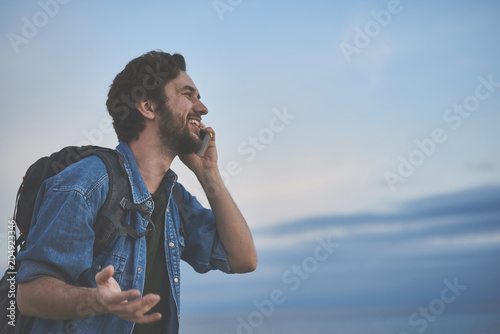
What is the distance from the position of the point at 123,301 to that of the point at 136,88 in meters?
2.21

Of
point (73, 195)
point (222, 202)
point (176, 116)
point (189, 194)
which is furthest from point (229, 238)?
point (73, 195)

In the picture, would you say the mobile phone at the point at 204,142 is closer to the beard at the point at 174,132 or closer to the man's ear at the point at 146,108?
the beard at the point at 174,132

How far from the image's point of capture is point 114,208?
3.38 meters

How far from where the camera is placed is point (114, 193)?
3408 mm

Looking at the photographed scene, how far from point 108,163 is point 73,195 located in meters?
0.41

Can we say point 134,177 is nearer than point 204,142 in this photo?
Yes

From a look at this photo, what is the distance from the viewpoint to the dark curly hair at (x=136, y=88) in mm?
4082

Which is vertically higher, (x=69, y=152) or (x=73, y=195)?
(x=69, y=152)

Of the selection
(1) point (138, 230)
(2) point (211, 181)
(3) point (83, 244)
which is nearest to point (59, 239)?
(3) point (83, 244)

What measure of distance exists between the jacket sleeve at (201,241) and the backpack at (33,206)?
2.24 ft

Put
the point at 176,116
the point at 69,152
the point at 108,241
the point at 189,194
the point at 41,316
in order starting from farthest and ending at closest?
1. the point at 189,194
2. the point at 176,116
3. the point at 69,152
4. the point at 108,241
5. the point at 41,316

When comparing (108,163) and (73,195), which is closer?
(73,195)

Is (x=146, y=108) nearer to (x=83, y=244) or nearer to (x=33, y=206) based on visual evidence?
(x=33, y=206)

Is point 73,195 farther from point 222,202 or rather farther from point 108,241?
point 222,202
